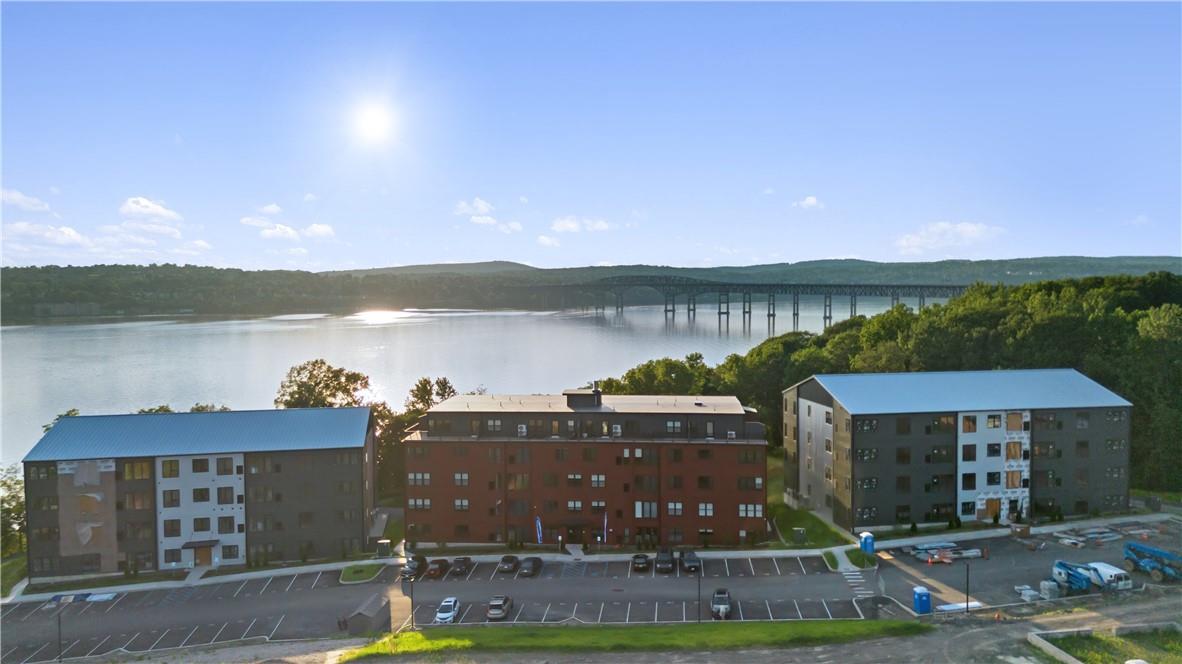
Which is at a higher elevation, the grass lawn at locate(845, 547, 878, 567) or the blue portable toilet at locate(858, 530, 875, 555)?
the blue portable toilet at locate(858, 530, 875, 555)

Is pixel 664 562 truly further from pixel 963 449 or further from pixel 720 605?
pixel 963 449

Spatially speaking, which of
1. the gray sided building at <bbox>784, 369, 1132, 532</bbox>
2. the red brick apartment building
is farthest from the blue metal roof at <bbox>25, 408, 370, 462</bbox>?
the gray sided building at <bbox>784, 369, 1132, 532</bbox>

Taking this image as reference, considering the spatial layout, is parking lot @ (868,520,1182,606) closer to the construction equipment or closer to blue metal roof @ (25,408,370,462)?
the construction equipment

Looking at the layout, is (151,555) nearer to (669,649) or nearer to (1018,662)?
(669,649)

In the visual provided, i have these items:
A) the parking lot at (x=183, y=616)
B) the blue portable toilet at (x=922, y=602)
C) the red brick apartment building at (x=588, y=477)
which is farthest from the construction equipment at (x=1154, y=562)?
the parking lot at (x=183, y=616)

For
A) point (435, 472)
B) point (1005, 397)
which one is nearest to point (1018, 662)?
point (1005, 397)

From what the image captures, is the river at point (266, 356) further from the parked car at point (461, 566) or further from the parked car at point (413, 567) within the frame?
the parked car at point (461, 566)
